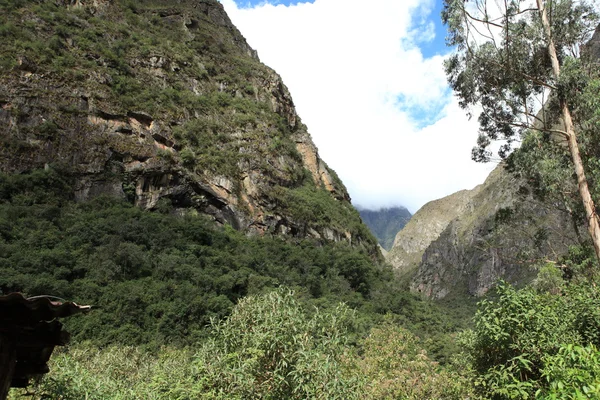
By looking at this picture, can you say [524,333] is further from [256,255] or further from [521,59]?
[256,255]

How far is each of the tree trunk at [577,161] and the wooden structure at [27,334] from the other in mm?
12148

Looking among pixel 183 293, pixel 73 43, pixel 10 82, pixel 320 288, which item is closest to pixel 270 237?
pixel 320 288

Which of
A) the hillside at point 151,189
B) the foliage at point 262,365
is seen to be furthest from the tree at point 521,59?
the hillside at point 151,189

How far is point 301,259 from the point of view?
49.6 m

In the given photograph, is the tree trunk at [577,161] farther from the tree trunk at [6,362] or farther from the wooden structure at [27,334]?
the tree trunk at [6,362]

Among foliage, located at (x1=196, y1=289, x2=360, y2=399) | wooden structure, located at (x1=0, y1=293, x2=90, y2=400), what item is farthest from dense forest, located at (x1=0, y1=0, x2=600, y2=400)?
wooden structure, located at (x1=0, y1=293, x2=90, y2=400)

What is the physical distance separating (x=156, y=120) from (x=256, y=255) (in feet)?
71.2

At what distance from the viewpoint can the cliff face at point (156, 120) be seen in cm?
4072

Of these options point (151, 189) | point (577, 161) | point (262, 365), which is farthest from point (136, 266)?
point (577, 161)

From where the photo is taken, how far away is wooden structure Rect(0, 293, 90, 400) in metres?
3.72

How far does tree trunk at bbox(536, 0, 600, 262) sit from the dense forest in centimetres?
18

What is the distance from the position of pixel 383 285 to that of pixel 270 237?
20264mm

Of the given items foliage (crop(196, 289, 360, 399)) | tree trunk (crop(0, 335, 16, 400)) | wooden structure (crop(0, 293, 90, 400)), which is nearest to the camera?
wooden structure (crop(0, 293, 90, 400))

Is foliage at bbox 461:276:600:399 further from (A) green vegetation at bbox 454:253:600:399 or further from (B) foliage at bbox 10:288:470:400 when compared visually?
(B) foliage at bbox 10:288:470:400
